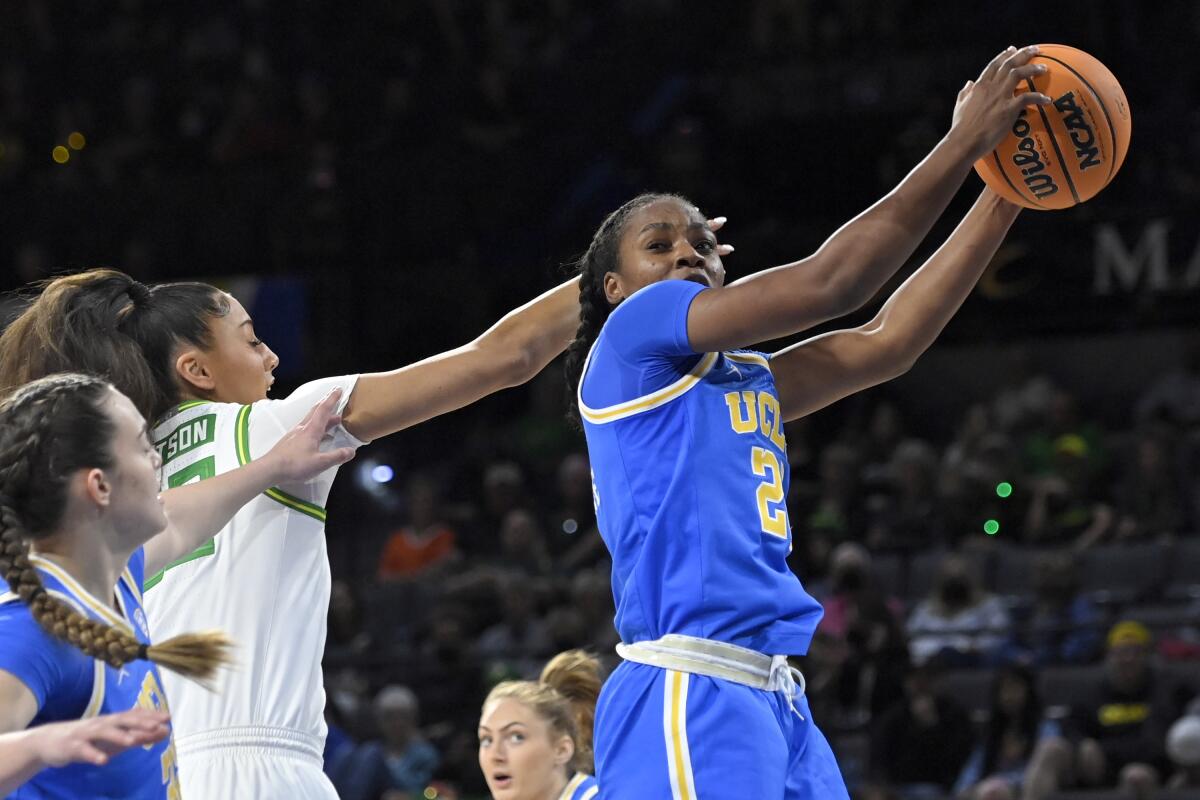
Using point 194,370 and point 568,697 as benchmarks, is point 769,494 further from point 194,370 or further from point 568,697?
point 568,697

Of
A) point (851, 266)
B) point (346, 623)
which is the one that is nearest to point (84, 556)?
point (851, 266)

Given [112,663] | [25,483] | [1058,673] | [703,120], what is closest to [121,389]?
[25,483]

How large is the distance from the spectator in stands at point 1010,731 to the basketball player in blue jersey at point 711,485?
17.7 ft

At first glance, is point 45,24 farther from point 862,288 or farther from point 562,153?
point 862,288

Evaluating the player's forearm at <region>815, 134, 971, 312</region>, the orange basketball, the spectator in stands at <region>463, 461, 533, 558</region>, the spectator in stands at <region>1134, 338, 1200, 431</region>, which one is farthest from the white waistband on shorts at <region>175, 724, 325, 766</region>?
the spectator in stands at <region>1134, 338, 1200, 431</region>

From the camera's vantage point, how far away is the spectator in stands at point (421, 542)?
12.0m

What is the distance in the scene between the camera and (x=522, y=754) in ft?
18.6

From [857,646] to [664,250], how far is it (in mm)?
6184

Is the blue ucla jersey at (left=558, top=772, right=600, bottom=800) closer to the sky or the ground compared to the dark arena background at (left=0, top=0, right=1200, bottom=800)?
closer to the ground

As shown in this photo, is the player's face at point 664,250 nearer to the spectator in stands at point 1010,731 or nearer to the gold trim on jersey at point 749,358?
the gold trim on jersey at point 749,358

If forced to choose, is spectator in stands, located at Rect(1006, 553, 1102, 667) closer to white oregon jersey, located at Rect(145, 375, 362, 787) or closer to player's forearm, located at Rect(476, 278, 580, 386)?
player's forearm, located at Rect(476, 278, 580, 386)

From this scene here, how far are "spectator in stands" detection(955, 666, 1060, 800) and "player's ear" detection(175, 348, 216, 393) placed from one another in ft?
18.7

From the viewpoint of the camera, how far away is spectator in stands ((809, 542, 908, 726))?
940 cm

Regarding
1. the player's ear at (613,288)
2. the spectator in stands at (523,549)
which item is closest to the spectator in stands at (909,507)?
the spectator in stands at (523,549)
